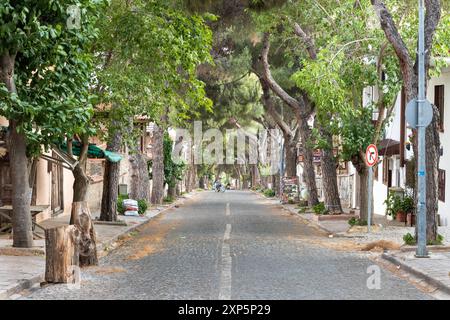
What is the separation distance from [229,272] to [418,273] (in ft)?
10.3

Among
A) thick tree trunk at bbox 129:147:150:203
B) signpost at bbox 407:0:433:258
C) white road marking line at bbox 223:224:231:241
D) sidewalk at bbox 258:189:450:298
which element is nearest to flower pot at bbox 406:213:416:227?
sidewalk at bbox 258:189:450:298

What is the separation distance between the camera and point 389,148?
32.3 meters

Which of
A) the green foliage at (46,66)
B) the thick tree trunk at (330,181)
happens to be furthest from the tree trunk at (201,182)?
the green foliage at (46,66)

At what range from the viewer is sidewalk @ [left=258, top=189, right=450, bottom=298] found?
12.9 m

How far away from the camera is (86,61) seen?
674 inches

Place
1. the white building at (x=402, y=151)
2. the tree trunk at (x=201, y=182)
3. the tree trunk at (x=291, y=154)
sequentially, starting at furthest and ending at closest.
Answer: the tree trunk at (x=201, y=182) < the tree trunk at (x=291, y=154) < the white building at (x=402, y=151)

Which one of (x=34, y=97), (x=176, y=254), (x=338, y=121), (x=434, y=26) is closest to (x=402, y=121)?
(x=338, y=121)

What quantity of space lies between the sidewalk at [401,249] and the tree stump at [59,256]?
5.57 metres

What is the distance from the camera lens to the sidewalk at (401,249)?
1291cm

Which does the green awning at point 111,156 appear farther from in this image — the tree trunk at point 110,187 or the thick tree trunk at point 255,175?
the thick tree trunk at point 255,175

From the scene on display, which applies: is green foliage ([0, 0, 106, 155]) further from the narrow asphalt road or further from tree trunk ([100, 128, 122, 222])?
tree trunk ([100, 128, 122, 222])

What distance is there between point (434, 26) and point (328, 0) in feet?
27.5

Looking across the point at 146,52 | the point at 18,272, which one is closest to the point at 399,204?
the point at 146,52
